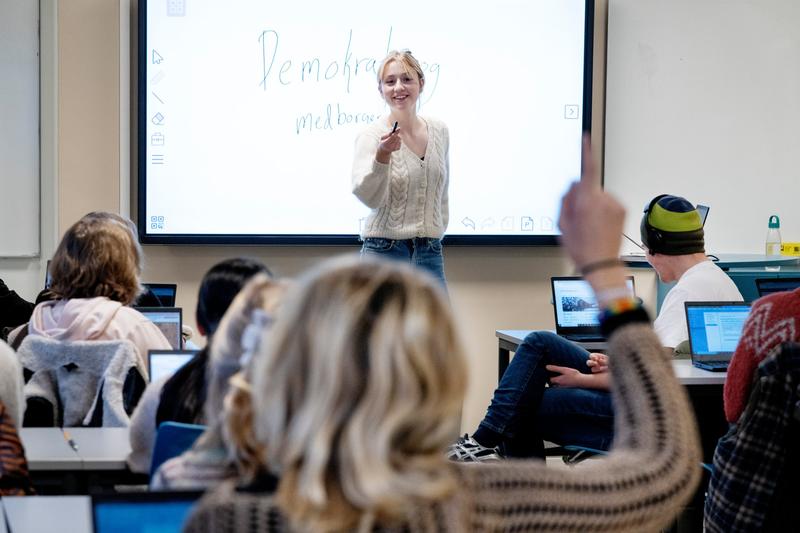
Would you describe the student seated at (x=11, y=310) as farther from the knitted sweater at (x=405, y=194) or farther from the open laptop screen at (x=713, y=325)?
the open laptop screen at (x=713, y=325)

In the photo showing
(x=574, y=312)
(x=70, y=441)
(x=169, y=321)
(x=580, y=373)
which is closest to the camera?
(x=70, y=441)

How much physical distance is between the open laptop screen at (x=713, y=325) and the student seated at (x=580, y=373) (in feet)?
0.27

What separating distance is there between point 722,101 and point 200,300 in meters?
4.22

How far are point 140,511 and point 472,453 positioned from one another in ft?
8.39

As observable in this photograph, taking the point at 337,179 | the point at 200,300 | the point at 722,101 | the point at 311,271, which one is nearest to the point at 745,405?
the point at 200,300

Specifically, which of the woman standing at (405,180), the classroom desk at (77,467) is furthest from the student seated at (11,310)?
the classroom desk at (77,467)

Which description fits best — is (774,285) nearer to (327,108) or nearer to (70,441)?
(327,108)

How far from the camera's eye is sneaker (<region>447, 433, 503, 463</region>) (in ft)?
12.0

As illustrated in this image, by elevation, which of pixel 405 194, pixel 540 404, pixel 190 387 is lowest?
pixel 540 404

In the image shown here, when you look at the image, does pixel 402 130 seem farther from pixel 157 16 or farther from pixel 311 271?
pixel 311 271

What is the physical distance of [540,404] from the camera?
380cm

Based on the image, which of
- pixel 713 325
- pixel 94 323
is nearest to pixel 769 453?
pixel 713 325

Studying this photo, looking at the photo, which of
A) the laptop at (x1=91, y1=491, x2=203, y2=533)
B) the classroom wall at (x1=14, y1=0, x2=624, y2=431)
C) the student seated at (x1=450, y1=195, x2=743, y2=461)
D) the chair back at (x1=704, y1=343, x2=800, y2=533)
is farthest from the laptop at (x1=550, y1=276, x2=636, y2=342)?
the laptop at (x1=91, y1=491, x2=203, y2=533)

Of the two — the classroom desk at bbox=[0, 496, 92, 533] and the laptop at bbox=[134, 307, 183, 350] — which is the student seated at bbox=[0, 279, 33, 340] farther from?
the classroom desk at bbox=[0, 496, 92, 533]
